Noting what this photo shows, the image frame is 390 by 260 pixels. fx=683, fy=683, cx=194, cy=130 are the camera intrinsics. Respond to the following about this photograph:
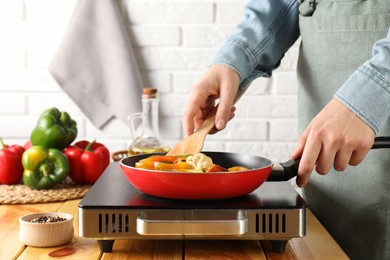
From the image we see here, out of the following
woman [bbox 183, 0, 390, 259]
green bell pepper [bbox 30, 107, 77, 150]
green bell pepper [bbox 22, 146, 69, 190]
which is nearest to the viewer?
woman [bbox 183, 0, 390, 259]

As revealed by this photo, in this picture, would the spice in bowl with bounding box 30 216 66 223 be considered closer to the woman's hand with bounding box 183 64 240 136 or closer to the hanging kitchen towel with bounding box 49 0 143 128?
the woman's hand with bounding box 183 64 240 136

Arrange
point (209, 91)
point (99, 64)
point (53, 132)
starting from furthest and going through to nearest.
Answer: point (99, 64)
point (53, 132)
point (209, 91)

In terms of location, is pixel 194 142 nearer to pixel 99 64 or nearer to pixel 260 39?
pixel 260 39

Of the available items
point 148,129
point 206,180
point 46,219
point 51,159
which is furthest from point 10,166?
point 206,180

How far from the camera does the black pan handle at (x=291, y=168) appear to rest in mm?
1158

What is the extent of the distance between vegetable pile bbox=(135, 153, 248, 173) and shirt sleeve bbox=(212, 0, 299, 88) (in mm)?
357

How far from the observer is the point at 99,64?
259 cm

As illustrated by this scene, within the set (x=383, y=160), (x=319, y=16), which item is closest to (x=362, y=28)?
(x=319, y=16)

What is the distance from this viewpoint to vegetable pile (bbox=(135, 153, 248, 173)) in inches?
45.2

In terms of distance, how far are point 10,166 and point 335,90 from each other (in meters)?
0.85

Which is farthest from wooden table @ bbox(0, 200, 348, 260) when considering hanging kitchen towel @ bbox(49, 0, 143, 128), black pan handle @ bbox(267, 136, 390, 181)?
hanging kitchen towel @ bbox(49, 0, 143, 128)

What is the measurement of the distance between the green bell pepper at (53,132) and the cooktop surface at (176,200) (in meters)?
0.63

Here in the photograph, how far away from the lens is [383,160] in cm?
138

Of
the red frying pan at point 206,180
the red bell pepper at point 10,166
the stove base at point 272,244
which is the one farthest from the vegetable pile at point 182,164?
the red bell pepper at point 10,166
